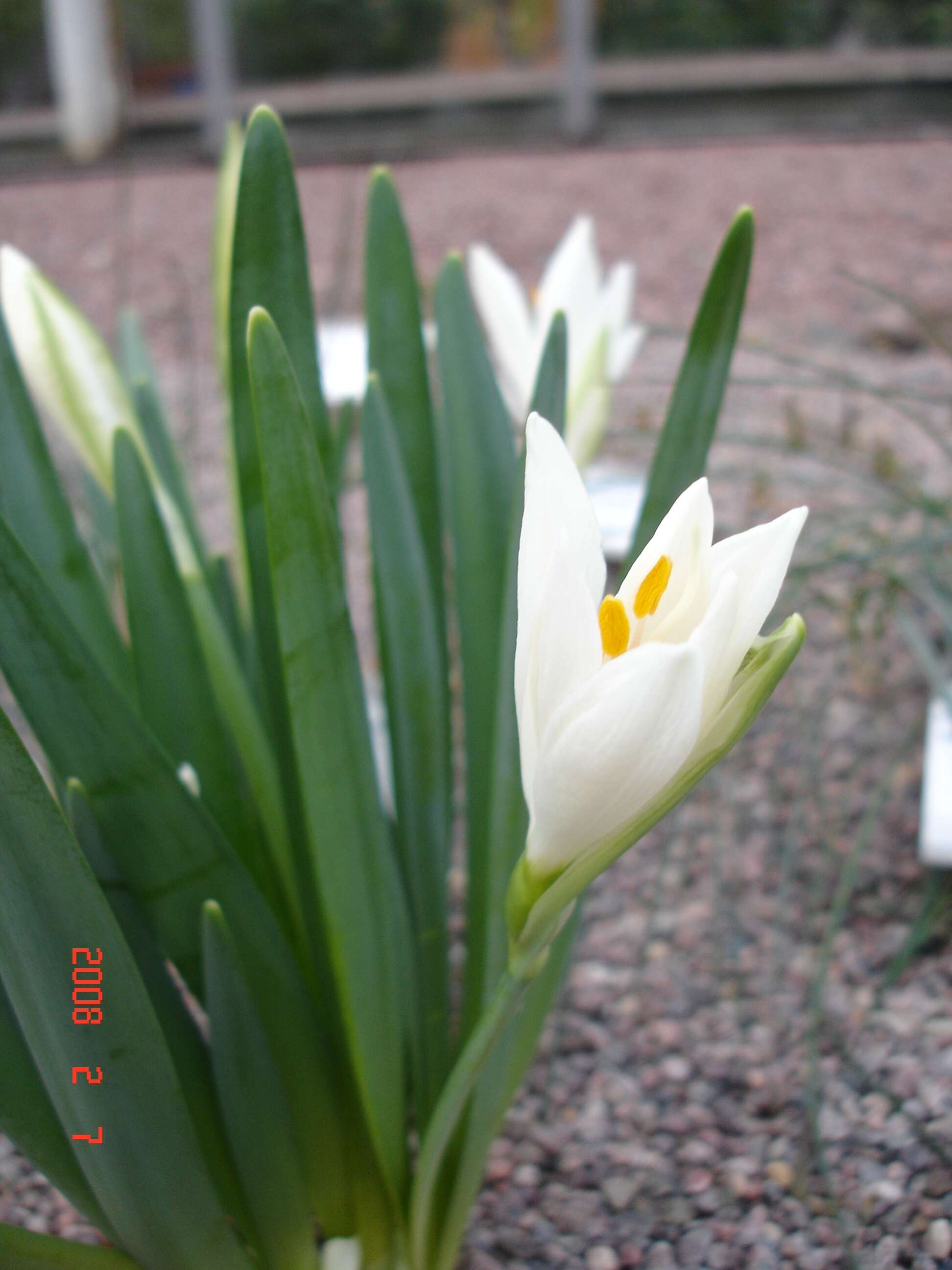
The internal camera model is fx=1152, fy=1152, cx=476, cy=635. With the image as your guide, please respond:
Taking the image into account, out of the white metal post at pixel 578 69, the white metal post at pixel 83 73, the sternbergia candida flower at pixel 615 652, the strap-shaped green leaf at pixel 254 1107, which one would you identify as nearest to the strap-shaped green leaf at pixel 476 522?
the strap-shaped green leaf at pixel 254 1107

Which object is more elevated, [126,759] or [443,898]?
[126,759]

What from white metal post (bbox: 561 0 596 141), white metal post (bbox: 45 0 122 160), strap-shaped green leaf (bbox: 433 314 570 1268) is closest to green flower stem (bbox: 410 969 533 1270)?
strap-shaped green leaf (bbox: 433 314 570 1268)

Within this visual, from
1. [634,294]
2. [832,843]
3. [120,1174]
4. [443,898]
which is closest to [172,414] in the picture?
[634,294]

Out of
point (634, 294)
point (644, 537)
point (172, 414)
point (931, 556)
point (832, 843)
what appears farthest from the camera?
point (634, 294)

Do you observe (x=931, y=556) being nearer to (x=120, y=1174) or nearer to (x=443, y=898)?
(x=443, y=898)

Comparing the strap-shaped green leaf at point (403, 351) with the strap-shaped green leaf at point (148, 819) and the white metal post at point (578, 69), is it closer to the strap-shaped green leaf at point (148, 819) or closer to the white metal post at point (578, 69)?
the strap-shaped green leaf at point (148, 819)

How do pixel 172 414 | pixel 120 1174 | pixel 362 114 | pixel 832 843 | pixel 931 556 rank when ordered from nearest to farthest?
pixel 120 1174
pixel 931 556
pixel 832 843
pixel 172 414
pixel 362 114

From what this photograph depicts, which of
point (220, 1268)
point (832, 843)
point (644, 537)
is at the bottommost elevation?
point (832, 843)
